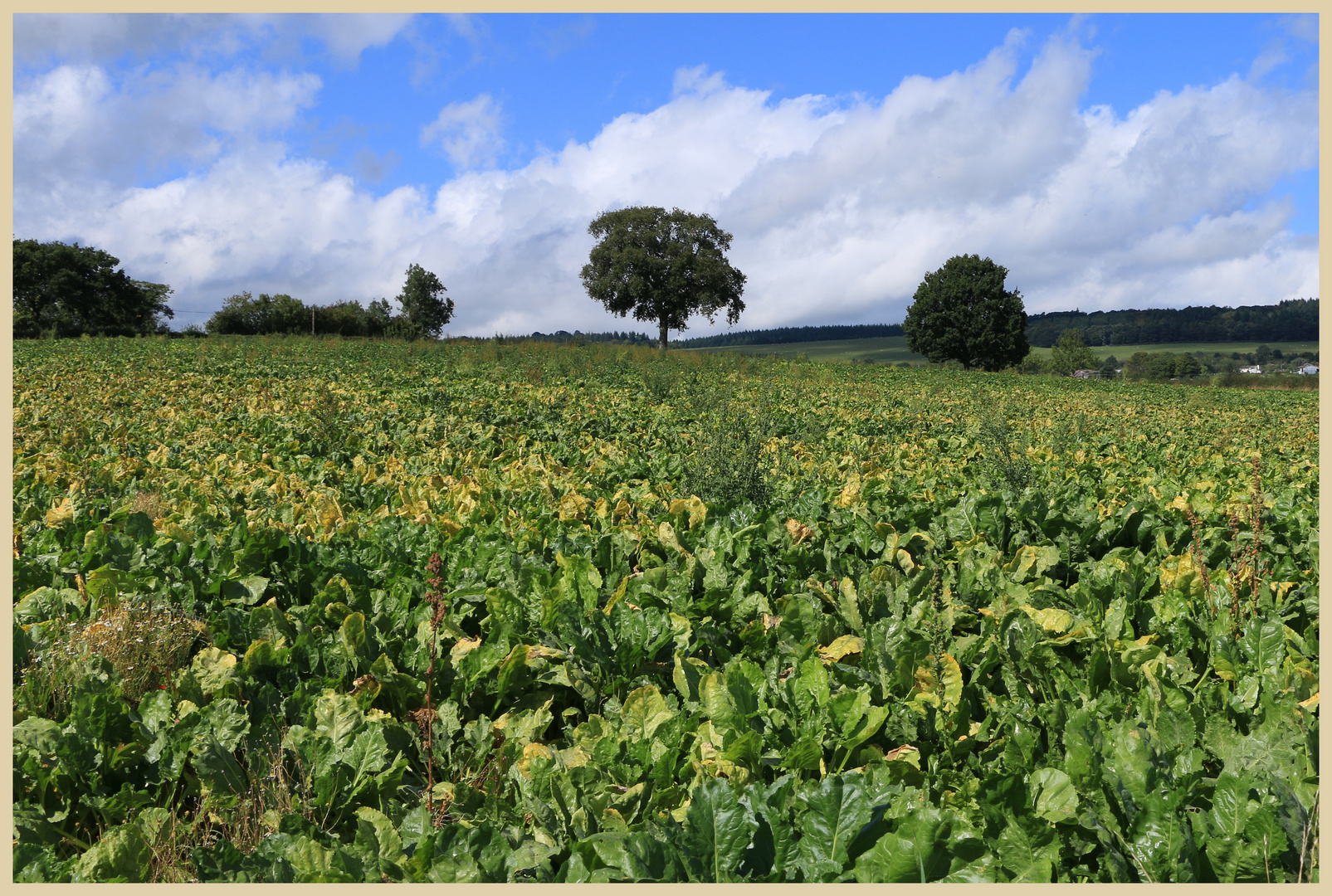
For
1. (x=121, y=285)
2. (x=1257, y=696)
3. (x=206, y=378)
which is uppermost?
(x=121, y=285)

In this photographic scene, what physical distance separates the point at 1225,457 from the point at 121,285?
73.8 metres

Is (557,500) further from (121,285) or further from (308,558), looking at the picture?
(121,285)

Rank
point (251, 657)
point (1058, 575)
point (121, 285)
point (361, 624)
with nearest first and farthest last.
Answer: point (251, 657) < point (361, 624) < point (1058, 575) < point (121, 285)

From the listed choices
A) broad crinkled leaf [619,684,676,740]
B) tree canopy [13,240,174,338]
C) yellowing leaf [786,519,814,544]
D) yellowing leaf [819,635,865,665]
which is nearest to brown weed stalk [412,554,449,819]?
broad crinkled leaf [619,684,676,740]

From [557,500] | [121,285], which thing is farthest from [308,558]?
[121,285]

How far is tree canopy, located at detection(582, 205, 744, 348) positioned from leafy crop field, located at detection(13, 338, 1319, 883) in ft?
142

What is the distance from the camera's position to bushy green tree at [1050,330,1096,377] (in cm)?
9031

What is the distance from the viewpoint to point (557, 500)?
5211 millimetres

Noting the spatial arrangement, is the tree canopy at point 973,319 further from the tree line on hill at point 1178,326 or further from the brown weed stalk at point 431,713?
the brown weed stalk at point 431,713

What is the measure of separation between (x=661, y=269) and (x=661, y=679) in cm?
4720

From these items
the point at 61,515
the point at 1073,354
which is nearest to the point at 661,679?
the point at 61,515

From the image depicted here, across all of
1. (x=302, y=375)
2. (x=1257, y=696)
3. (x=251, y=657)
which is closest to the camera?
(x=1257, y=696)

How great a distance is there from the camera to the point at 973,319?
181 ft

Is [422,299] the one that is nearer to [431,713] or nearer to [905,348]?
[905,348]
